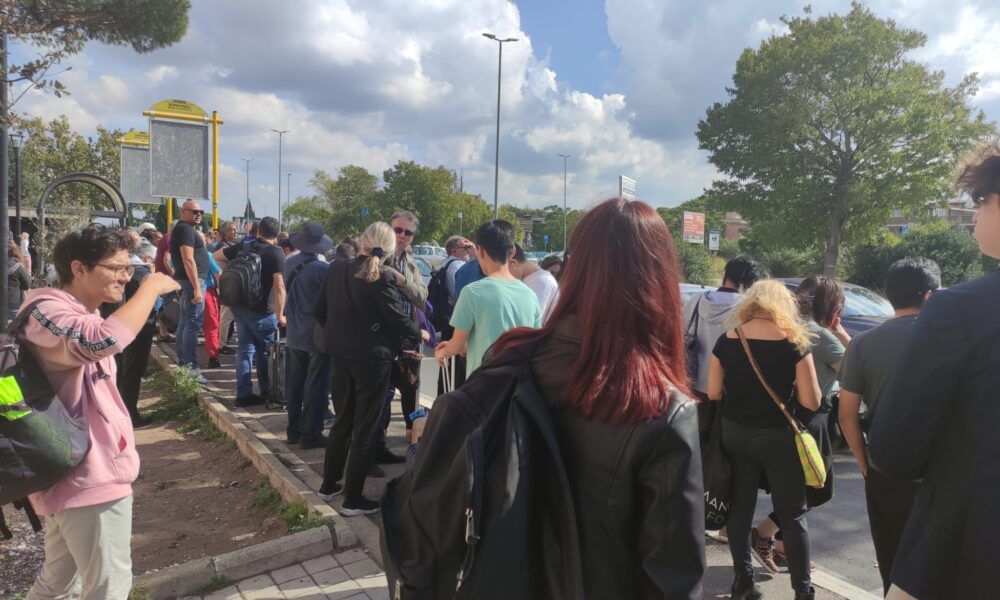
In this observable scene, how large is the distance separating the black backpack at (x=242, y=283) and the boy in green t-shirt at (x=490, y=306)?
3480 mm

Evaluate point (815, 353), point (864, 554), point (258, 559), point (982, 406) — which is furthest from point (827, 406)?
point (258, 559)

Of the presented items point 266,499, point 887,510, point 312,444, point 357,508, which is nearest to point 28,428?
point 357,508

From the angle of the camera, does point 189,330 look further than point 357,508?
Yes

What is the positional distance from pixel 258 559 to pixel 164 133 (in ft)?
28.6

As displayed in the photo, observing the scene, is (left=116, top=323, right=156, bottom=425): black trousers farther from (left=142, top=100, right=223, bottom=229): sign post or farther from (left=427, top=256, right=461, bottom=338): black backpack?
(left=142, top=100, right=223, bottom=229): sign post

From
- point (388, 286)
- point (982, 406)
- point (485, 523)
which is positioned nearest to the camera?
point (485, 523)

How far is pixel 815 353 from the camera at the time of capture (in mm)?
3703

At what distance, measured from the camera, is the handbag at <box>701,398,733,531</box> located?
329 centimetres

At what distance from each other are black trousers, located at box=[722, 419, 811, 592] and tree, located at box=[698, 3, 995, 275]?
21.4 meters

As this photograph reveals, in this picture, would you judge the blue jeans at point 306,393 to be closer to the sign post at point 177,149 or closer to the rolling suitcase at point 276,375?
the rolling suitcase at point 276,375

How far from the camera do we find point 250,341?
21.7ft

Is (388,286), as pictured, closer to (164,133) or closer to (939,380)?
(939,380)

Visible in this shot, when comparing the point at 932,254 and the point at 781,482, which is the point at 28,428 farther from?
the point at 932,254

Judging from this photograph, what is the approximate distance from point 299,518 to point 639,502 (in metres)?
3.18
